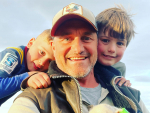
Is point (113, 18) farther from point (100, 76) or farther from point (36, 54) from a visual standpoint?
point (36, 54)

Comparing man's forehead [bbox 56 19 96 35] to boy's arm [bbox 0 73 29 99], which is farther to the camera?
boy's arm [bbox 0 73 29 99]

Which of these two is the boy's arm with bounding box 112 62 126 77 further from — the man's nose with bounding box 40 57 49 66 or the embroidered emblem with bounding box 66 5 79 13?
the embroidered emblem with bounding box 66 5 79 13

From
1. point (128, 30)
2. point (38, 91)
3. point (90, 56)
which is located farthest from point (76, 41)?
point (128, 30)

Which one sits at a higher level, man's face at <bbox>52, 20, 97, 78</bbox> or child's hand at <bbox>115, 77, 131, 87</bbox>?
man's face at <bbox>52, 20, 97, 78</bbox>

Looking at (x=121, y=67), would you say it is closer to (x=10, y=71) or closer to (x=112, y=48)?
(x=112, y=48)

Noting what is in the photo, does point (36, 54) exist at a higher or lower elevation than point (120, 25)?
lower

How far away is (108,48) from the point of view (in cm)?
181

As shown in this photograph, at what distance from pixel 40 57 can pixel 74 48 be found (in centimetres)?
92

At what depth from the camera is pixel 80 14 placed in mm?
1455

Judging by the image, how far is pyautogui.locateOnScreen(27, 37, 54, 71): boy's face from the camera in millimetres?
2184

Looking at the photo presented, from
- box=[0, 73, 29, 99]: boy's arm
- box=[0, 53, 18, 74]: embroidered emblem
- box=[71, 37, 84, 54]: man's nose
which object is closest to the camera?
box=[71, 37, 84, 54]: man's nose

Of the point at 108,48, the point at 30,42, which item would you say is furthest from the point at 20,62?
the point at 108,48

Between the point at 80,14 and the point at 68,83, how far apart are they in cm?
68

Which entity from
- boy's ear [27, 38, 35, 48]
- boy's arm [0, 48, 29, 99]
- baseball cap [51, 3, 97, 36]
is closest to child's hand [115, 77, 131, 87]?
baseball cap [51, 3, 97, 36]
